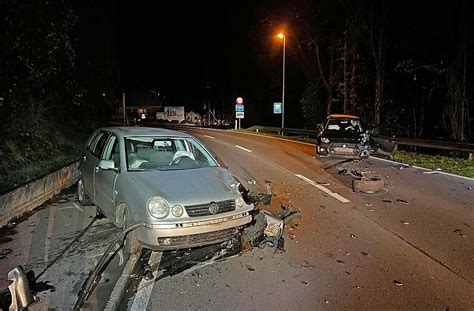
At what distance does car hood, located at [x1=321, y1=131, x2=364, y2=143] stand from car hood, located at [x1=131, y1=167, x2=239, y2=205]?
10.2 metres

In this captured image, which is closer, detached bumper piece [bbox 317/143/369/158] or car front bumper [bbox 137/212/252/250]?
car front bumper [bbox 137/212/252/250]

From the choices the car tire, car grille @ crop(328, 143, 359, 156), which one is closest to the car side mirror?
the car tire

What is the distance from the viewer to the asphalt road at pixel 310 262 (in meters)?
4.40

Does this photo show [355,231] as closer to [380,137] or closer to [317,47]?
[380,137]

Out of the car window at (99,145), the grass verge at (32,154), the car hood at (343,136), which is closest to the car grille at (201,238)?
the car window at (99,145)

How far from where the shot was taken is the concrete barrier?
712 cm

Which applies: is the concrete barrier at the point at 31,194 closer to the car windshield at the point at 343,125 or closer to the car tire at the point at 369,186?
the car tire at the point at 369,186

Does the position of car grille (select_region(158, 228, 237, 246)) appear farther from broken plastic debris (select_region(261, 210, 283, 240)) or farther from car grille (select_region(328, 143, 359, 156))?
car grille (select_region(328, 143, 359, 156))

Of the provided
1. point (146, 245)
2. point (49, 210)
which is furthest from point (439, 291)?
point (49, 210)

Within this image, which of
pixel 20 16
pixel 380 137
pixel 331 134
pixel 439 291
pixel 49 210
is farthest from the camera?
pixel 380 137

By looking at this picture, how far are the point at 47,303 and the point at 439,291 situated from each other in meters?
4.16

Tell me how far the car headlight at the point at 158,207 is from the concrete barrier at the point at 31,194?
128 inches

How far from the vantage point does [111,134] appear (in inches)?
287

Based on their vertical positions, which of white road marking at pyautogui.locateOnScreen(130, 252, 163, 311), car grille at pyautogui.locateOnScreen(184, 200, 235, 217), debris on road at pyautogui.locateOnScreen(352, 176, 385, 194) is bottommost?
white road marking at pyautogui.locateOnScreen(130, 252, 163, 311)
